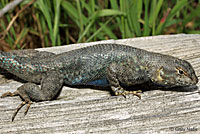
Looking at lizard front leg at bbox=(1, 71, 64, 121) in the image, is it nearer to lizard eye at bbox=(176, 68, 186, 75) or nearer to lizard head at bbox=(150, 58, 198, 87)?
lizard head at bbox=(150, 58, 198, 87)

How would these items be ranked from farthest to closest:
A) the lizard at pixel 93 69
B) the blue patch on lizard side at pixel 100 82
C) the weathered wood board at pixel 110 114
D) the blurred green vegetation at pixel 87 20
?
the blurred green vegetation at pixel 87 20
the blue patch on lizard side at pixel 100 82
the lizard at pixel 93 69
the weathered wood board at pixel 110 114

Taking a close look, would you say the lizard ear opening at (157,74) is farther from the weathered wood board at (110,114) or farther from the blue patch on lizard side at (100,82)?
the blue patch on lizard side at (100,82)

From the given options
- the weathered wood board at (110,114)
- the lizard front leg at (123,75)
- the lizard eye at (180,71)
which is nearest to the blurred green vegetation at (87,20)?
the lizard front leg at (123,75)

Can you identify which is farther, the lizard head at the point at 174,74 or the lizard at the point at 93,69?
the lizard at the point at 93,69

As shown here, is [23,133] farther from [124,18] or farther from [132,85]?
[124,18]

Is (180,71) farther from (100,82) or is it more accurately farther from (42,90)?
(42,90)
